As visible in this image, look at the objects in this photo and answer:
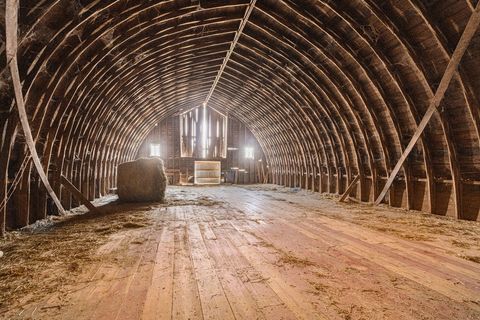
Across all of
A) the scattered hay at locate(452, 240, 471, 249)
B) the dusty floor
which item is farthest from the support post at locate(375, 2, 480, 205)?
the scattered hay at locate(452, 240, 471, 249)

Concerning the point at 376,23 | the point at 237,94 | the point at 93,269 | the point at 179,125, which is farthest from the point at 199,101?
the point at 93,269

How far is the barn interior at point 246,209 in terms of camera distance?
267 centimetres

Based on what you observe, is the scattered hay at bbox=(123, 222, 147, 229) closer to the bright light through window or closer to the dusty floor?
the dusty floor

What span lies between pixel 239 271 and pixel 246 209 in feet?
16.4

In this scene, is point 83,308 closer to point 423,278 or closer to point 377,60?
point 423,278

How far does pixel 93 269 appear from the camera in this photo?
3229 millimetres

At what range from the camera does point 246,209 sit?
8.16 m

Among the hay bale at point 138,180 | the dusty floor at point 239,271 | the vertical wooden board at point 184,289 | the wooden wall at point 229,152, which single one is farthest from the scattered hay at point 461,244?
the wooden wall at point 229,152

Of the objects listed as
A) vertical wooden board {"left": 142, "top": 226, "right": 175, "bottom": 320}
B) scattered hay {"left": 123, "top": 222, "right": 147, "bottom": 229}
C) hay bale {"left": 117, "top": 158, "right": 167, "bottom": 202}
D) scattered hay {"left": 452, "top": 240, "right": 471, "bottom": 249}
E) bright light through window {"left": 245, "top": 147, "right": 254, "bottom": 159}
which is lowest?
scattered hay {"left": 452, "top": 240, "right": 471, "bottom": 249}

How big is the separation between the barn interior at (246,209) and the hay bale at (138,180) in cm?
8

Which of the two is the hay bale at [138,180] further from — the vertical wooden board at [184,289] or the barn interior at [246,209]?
the vertical wooden board at [184,289]

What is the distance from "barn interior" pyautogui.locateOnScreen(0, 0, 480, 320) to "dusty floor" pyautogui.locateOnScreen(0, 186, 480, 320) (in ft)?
0.08

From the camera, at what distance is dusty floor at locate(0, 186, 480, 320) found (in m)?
2.33

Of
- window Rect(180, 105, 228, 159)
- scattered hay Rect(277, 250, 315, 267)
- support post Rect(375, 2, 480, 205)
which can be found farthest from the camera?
window Rect(180, 105, 228, 159)
